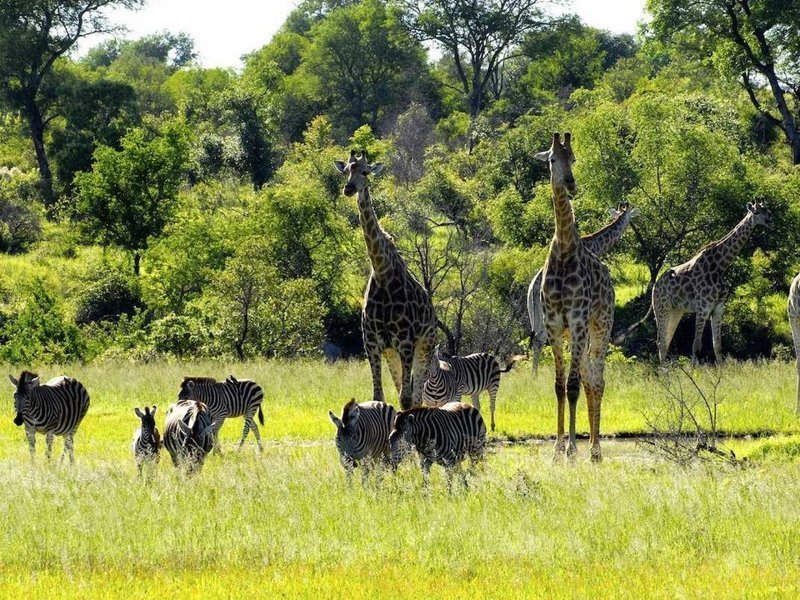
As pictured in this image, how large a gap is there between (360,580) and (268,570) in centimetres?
86

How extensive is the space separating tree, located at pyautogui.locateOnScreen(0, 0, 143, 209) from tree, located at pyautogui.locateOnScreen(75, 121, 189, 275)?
13.3m

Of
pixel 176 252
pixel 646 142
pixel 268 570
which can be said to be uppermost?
pixel 646 142

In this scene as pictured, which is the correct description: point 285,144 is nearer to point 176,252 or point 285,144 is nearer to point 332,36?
point 332,36

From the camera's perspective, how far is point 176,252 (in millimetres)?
37812

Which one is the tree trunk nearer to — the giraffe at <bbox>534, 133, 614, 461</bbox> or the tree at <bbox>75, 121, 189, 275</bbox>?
the tree at <bbox>75, 121, 189, 275</bbox>

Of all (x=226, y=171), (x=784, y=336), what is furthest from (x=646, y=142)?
(x=226, y=171)

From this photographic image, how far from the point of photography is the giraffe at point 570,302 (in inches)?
608

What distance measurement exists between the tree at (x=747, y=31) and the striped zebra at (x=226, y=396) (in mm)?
28471

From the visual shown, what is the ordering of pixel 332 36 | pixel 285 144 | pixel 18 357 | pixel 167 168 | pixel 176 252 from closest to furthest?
pixel 18 357
pixel 176 252
pixel 167 168
pixel 285 144
pixel 332 36

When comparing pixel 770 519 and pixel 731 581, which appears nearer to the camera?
pixel 731 581

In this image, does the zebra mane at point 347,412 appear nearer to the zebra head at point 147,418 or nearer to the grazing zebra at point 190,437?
the grazing zebra at point 190,437

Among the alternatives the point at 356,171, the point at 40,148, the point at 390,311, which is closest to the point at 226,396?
the point at 390,311

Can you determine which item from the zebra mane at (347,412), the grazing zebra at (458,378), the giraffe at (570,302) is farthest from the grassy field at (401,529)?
the grazing zebra at (458,378)

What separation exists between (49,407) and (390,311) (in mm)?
4478
